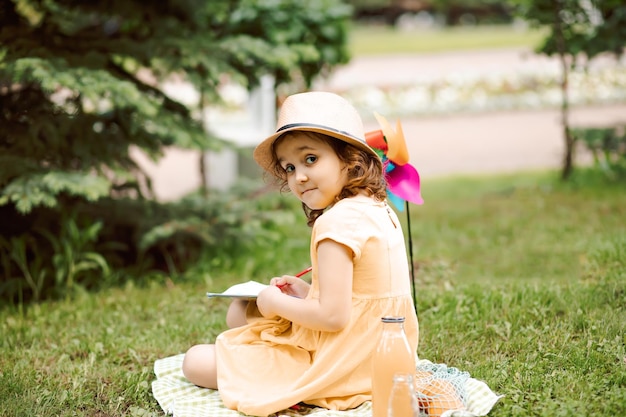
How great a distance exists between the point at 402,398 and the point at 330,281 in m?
0.43

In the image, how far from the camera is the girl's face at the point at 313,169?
9.16ft

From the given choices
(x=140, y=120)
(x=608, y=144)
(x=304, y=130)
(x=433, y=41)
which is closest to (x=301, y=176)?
(x=304, y=130)

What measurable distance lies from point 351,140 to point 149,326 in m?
1.78

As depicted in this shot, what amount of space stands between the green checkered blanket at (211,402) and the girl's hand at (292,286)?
1.35ft

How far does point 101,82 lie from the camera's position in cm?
431

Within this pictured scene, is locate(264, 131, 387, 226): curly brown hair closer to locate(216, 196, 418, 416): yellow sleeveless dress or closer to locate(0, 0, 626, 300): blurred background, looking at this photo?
locate(216, 196, 418, 416): yellow sleeveless dress

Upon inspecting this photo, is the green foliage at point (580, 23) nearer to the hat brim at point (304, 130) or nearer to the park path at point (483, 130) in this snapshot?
the park path at point (483, 130)

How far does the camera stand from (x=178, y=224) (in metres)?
4.82

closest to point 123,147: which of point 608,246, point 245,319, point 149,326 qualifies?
point 149,326

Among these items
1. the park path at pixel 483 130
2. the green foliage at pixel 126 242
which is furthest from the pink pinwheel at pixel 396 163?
the park path at pixel 483 130

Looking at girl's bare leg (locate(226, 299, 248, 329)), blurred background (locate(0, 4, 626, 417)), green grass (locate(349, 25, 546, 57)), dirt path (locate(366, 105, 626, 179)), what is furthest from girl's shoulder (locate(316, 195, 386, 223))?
green grass (locate(349, 25, 546, 57))

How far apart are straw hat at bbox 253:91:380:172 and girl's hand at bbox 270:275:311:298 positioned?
52cm

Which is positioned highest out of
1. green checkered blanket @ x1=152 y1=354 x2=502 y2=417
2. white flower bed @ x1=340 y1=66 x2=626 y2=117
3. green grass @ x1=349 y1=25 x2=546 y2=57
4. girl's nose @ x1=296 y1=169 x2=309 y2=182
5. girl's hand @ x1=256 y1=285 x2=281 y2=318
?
green grass @ x1=349 y1=25 x2=546 y2=57

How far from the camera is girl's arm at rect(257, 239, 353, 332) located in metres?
2.67
